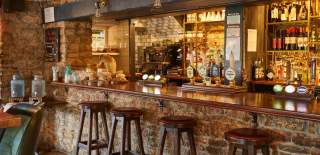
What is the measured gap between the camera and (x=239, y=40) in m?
4.97

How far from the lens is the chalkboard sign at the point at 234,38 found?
16.2ft

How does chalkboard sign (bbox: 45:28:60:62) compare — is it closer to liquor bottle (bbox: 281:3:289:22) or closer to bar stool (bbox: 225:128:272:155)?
liquor bottle (bbox: 281:3:289:22)

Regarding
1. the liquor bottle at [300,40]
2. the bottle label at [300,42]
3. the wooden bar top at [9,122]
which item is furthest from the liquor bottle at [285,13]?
the wooden bar top at [9,122]

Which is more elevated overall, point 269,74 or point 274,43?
point 274,43

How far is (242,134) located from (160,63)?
557 cm

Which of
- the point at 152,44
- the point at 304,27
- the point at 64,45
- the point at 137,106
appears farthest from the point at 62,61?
the point at 304,27

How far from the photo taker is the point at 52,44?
6797mm

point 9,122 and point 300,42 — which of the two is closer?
point 9,122

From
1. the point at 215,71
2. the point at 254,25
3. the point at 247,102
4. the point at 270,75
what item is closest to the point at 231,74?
the point at 215,71

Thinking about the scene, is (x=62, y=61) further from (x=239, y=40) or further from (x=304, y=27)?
(x=304, y=27)

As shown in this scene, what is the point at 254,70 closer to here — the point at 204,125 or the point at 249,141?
the point at 204,125

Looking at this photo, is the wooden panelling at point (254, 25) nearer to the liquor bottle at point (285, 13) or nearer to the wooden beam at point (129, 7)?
the liquor bottle at point (285, 13)

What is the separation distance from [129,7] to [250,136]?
2.67 meters

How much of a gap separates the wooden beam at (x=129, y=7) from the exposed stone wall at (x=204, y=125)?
3.85 feet
